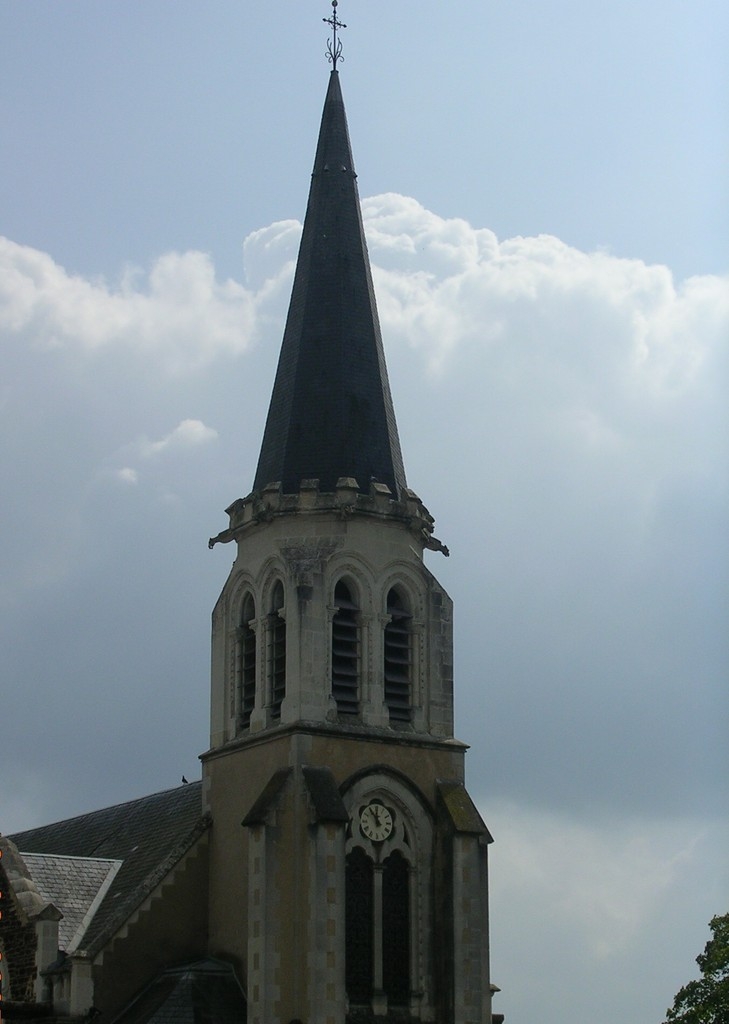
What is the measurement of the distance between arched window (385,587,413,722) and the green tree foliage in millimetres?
10240

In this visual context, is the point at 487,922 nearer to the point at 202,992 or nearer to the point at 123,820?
the point at 202,992

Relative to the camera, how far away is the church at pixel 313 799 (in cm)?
4031

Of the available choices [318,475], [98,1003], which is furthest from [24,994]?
[318,475]

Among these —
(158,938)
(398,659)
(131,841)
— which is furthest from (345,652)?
(131,841)

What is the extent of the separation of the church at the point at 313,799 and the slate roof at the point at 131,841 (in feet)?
0.33

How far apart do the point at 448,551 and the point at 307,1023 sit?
12694mm

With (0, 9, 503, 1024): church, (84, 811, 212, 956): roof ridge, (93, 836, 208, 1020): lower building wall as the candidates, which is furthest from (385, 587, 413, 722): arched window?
(93, 836, 208, 1020): lower building wall

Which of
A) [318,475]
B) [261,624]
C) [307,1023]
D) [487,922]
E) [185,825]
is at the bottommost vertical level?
[307,1023]

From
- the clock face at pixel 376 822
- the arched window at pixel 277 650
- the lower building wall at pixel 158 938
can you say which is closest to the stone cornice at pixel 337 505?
the arched window at pixel 277 650

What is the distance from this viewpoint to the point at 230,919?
42.3 metres

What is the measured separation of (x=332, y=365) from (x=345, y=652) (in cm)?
737

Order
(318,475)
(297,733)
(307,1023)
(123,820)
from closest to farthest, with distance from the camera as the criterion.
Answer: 1. (307,1023)
2. (297,733)
3. (318,475)
4. (123,820)

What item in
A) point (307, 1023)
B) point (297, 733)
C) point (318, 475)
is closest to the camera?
point (307, 1023)

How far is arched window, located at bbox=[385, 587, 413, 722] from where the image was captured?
43406 millimetres
